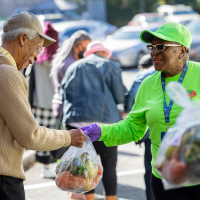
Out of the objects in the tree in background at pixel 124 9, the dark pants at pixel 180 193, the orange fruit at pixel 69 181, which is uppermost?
the dark pants at pixel 180 193

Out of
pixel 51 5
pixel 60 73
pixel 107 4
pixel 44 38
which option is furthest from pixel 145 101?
pixel 107 4

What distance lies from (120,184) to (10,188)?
278 centimetres

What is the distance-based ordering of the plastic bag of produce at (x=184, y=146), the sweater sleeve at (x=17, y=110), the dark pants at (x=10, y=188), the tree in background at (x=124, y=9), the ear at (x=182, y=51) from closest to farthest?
the plastic bag of produce at (x=184, y=146)
the sweater sleeve at (x=17, y=110)
the dark pants at (x=10, y=188)
the ear at (x=182, y=51)
the tree in background at (x=124, y=9)

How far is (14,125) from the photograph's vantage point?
87.6 inches

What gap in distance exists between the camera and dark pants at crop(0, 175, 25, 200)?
7.54 ft

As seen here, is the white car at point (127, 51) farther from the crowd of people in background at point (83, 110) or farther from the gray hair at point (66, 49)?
the crowd of people in background at point (83, 110)

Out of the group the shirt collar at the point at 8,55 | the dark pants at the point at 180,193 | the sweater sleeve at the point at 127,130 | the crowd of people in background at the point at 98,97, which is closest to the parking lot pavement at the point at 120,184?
the crowd of people in background at the point at 98,97

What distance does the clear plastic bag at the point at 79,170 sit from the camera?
2881mm

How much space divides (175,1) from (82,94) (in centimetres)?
4274

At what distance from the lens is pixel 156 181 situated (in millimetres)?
2604

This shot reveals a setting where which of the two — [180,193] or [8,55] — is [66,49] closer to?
[8,55]

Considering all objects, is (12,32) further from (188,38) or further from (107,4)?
(107,4)

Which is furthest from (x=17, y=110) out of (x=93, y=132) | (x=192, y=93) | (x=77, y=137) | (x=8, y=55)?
(x=192, y=93)

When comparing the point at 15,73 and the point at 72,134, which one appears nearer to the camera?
the point at 15,73
